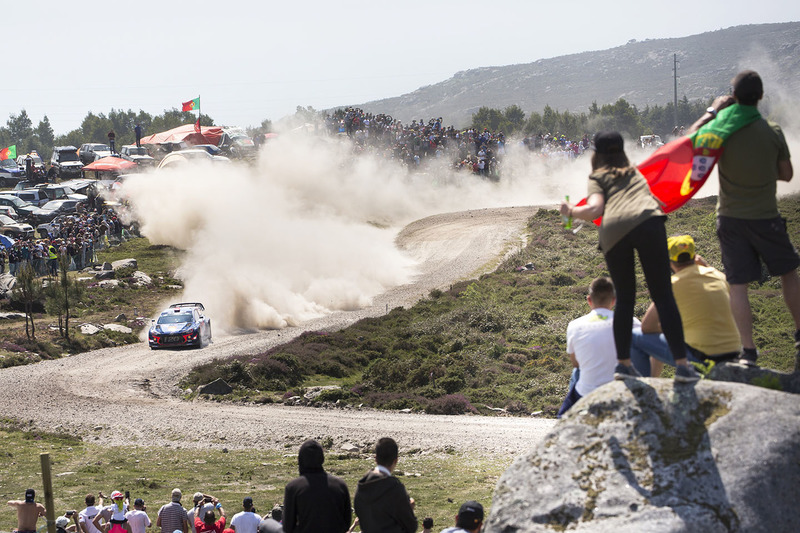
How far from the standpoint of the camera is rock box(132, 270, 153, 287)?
53106 mm

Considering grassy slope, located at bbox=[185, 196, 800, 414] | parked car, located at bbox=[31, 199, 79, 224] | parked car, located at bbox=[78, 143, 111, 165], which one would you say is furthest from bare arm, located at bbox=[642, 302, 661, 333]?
parked car, located at bbox=[78, 143, 111, 165]

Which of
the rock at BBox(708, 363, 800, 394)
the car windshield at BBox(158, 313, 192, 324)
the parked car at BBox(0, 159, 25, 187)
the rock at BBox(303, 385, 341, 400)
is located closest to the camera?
the rock at BBox(708, 363, 800, 394)

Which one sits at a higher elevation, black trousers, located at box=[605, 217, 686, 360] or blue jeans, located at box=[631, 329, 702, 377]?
black trousers, located at box=[605, 217, 686, 360]

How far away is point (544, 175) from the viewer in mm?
84312

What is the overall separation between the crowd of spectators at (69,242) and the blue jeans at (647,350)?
4192cm

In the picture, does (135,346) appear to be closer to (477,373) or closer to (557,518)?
(477,373)

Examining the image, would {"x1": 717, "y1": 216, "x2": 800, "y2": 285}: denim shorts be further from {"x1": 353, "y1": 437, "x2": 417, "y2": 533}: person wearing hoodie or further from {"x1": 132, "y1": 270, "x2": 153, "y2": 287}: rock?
{"x1": 132, "y1": 270, "x2": 153, "y2": 287}: rock

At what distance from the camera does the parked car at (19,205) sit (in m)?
64.2

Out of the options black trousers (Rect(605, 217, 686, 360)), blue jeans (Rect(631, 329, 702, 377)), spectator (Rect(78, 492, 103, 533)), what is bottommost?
spectator (Rect(78, 492, 103, 533))

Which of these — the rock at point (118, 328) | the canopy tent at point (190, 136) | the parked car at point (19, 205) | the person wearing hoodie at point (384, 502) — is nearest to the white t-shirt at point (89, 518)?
the person wearing hoodie at point (384, 502)

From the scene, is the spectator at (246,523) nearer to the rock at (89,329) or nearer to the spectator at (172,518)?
the spectator at (172,518)

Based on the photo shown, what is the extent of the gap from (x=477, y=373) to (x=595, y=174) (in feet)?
92.0

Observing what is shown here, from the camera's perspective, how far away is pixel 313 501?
6953mm

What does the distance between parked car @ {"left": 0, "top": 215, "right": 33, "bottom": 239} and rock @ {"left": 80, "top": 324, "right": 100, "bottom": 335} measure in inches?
619
